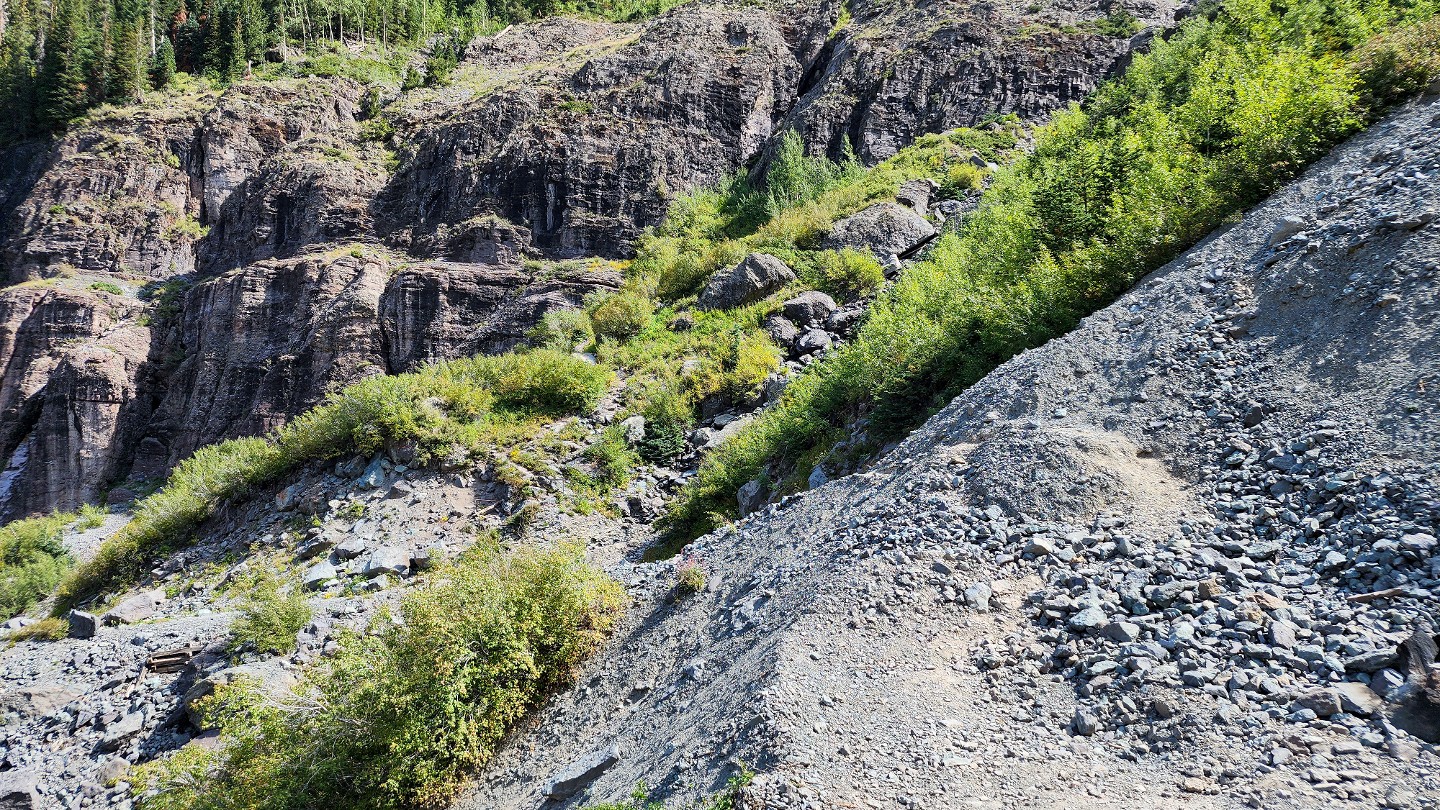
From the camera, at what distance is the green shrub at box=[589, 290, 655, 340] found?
2077 cm

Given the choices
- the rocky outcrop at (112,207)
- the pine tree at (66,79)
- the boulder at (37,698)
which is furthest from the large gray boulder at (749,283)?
the pine tree at (66,79)

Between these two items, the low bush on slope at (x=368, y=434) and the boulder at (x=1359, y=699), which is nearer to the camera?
the boulder at (x=1359, y=699)

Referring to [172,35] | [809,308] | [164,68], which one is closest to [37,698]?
[809,308]

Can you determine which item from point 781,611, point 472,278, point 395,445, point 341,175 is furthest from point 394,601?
point 341,175

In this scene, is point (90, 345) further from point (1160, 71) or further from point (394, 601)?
point (1160, 71)

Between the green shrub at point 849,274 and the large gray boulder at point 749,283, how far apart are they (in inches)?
48.9

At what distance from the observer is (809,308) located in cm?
1731

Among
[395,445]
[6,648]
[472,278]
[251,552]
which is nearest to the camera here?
[6,648]

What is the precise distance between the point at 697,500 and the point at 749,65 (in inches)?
1212

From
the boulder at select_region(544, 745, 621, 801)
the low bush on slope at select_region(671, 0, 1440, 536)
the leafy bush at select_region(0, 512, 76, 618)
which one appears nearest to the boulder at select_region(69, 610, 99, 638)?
the leafy bush at select_region(0, 512, 76, 618)

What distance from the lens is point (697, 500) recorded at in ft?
38.9

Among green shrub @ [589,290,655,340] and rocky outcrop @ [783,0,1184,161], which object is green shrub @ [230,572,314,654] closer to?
green shrub @ [589,290,655,340]

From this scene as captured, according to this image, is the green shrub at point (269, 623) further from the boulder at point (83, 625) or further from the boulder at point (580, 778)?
the boulder at point (580, 778)

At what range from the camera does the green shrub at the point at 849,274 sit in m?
18.0
